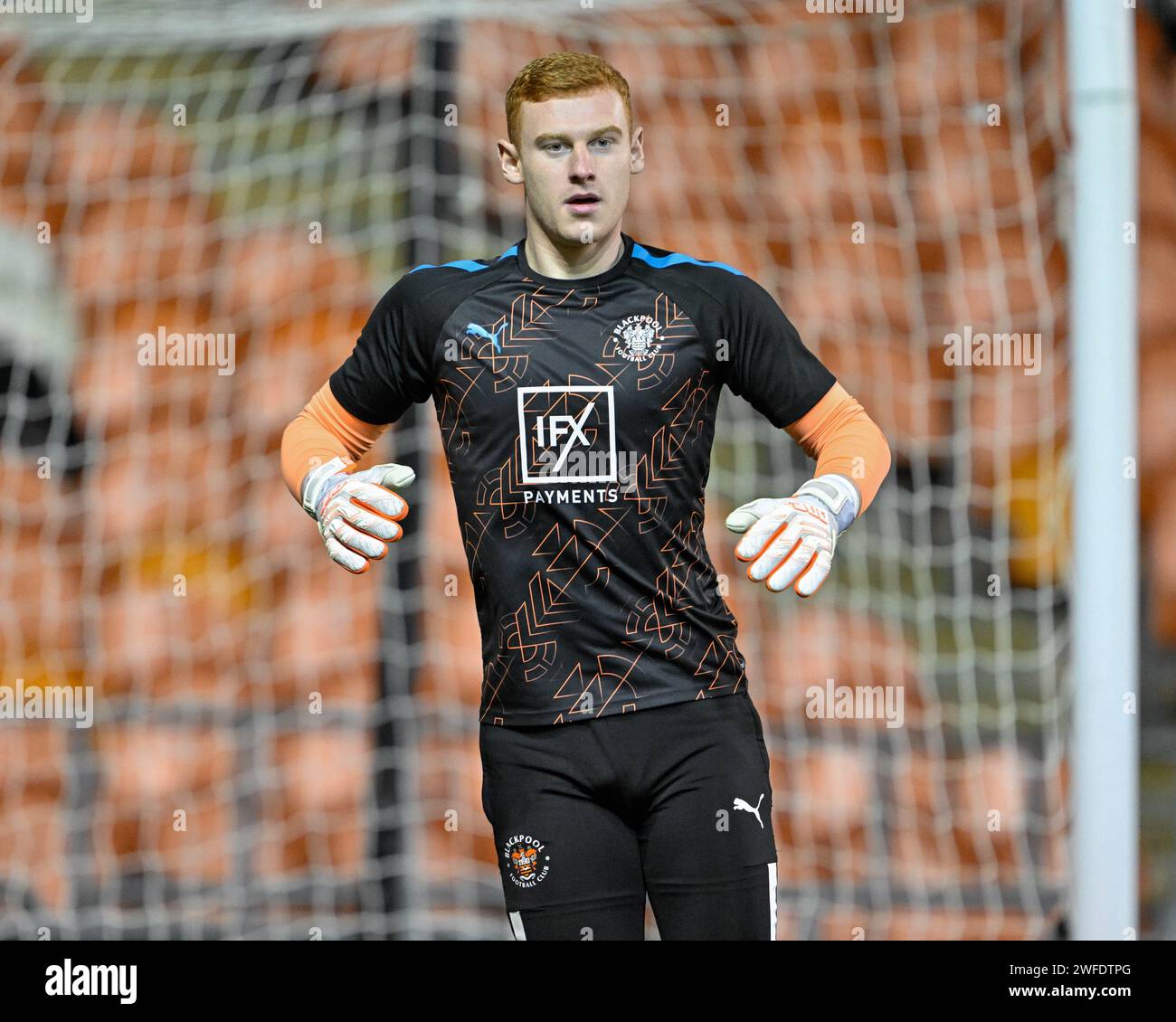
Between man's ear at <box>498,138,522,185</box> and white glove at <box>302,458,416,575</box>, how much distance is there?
441 mm

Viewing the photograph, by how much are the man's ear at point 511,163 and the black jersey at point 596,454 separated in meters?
0.12

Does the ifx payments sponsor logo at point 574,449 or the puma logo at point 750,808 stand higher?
the ifx payments sponsor logo at point 574,449

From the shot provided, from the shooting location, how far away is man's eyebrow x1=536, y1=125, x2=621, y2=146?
77.4 inches

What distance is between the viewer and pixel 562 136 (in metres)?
1.97

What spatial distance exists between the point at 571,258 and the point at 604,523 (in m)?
0.38

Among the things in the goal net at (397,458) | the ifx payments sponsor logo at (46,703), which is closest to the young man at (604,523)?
the goal net at (397,458)

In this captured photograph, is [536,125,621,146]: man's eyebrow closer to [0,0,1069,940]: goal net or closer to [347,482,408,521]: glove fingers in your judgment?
[347,482,408,521]: glove fingers

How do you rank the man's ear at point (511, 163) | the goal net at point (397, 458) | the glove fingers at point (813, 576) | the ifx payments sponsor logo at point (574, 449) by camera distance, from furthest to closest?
1. the goal net at point (397, 458)
2. the man's ear at point (511, 163)
3. the ifx payments sponsor logo at point (574, 449)
4. the glove fingers at point (813, 576)

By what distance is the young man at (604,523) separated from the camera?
1.92 metres

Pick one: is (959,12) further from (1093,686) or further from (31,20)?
(31,20)

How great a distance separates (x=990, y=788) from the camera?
360 cm

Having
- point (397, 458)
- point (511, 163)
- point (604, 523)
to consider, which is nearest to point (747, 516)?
point (604, 523)

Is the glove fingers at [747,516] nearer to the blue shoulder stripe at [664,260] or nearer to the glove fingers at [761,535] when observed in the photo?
the glove fingers at [761,535]
